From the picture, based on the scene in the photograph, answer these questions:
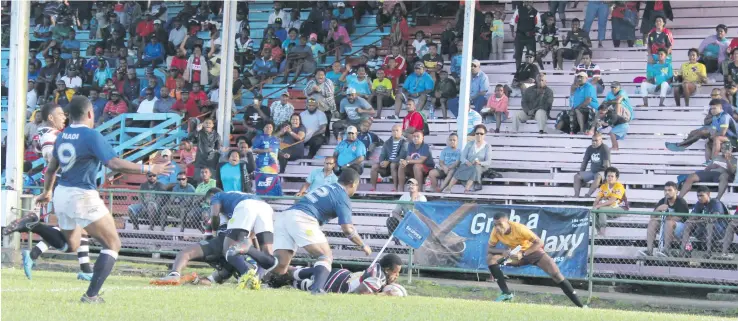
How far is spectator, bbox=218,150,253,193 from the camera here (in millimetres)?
21469

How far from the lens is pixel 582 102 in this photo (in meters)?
21.6

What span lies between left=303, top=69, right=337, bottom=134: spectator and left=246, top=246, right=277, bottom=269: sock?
32.5ft

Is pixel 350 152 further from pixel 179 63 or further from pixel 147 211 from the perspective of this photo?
pixel 179 63

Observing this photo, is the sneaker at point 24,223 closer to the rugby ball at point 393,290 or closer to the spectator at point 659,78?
the rugby ball at point 393,290

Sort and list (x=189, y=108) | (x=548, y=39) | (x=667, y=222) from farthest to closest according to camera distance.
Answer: (x=189, y=108)
(x=548, y=39)
(x=667, y=222)

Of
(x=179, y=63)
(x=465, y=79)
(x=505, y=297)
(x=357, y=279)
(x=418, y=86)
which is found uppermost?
(x=179, y=63)

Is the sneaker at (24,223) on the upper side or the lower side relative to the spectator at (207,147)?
lower

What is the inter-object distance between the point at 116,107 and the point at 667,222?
571 inches

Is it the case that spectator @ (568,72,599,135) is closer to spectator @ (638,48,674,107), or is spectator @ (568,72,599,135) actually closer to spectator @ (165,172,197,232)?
spectator @ (638,48,674,107)

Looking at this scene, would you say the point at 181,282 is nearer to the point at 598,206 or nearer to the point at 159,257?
the point at 159,257

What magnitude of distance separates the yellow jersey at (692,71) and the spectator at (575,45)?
2298 millimetres

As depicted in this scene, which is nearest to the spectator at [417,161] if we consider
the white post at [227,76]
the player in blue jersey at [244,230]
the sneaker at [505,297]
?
the white post at [227,76]

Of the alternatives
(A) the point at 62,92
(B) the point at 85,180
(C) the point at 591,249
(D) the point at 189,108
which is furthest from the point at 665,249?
(A) the point at 62,92

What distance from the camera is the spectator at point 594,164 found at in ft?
64.2
